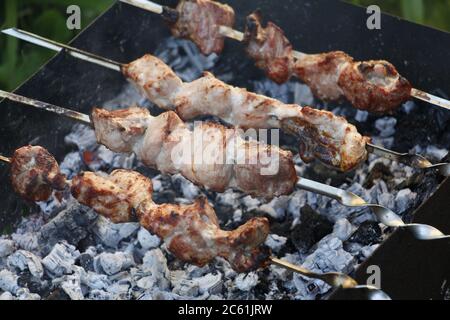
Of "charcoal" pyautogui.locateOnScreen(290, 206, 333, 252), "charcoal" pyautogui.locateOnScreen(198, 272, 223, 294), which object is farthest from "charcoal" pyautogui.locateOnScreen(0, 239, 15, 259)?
"charcoal" pyautogui.locateOnScreen(290, 206, 333, 252)

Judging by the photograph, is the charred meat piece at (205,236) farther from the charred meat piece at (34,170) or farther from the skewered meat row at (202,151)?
the charred meat piece at (34,170)

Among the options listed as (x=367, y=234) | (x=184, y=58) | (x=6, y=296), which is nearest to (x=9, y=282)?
(x=6, y=296)

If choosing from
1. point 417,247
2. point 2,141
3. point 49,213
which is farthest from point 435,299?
point 2,141

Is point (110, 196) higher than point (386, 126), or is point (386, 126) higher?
point (386, 126)

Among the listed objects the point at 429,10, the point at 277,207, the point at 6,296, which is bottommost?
the point at 6,296

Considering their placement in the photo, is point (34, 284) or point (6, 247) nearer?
point (34, 284)

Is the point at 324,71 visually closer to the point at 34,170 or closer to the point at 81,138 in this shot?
the point at 81,138

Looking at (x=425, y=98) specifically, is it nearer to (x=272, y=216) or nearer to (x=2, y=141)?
(x=272, y=216)

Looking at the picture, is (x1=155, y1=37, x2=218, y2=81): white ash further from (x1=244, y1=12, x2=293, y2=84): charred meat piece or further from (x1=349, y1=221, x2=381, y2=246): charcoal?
(x1=349, y1=221, x2=381, y2=246): charcoal
